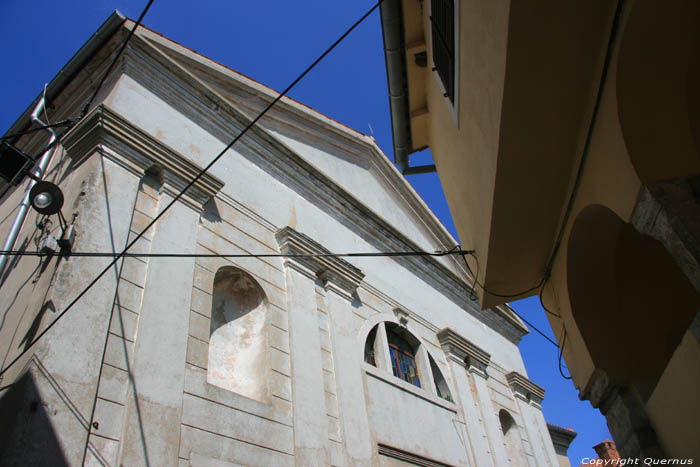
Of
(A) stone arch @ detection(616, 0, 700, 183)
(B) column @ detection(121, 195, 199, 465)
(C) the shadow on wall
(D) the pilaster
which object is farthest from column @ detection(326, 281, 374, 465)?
(A) stone arch @ detection(616, 0, 700, 183)

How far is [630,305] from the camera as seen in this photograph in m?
5.48

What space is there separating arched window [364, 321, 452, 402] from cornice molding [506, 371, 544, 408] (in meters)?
3.26

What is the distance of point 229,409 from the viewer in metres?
6.14

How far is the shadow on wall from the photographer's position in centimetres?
413

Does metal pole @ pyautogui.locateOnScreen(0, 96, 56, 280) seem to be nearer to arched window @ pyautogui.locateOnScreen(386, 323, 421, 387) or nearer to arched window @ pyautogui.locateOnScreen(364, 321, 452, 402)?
arched window @ pyautogui.locateOnScreen(364, 321, 452, 402)

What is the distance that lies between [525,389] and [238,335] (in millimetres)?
8601

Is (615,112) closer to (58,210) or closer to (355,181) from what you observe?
(58,210)

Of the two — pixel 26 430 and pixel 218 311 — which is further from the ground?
pixel 218 311

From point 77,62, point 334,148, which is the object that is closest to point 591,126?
point 77,62

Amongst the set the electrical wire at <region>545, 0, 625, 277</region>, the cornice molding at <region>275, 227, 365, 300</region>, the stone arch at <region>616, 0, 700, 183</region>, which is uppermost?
the cornice molding at <region>275, 227, 365, 300</region>

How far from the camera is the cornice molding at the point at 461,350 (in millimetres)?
11305

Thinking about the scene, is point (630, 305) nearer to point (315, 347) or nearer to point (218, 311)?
point (315, 347)

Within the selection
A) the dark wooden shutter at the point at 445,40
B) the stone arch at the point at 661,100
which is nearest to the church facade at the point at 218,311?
the dark wooden shutter at the point at 445,40

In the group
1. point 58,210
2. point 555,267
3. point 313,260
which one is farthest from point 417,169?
point 58,210
